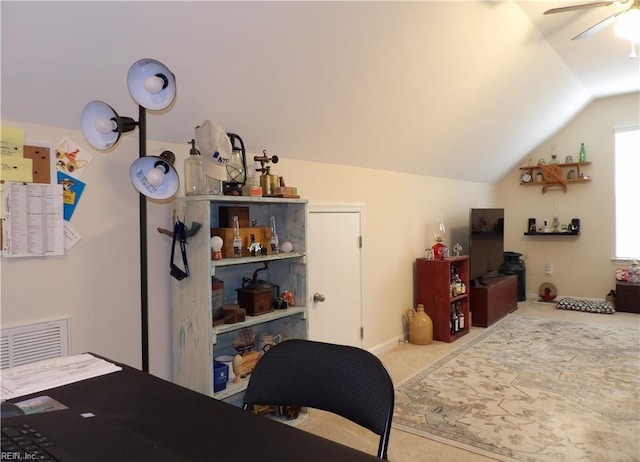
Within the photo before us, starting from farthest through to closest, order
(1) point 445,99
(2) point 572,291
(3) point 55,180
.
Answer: (2) point 572,291 → (1) point 445,99 → (3) point 55,180

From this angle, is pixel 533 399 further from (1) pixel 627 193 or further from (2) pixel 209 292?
(1) pixel 627 193

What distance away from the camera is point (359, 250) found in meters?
3.91

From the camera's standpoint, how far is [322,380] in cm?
134

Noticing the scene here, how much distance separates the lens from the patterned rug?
248cm

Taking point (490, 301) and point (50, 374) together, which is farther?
point (490, 301)

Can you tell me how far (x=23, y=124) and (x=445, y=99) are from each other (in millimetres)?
3159

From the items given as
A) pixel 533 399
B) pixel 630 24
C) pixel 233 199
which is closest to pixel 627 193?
pixel 630 24

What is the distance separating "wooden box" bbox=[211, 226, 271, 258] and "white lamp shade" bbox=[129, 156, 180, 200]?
0.58 m

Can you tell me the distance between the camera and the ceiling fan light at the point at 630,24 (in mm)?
3090

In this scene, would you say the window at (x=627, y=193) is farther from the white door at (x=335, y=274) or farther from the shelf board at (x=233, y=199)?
the shelf board at (x=233, y=199)

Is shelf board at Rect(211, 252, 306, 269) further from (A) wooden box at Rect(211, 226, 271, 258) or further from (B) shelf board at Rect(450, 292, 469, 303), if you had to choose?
(B) shelf board at Rect(450, 292, 469, 303)

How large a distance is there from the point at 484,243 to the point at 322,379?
451 centimetres

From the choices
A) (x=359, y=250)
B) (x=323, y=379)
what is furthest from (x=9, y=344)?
(x=359, y=250)

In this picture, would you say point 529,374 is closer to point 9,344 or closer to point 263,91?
point 263,91
